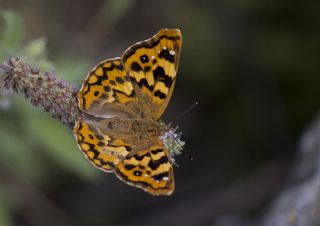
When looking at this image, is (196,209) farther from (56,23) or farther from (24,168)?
(56,23)

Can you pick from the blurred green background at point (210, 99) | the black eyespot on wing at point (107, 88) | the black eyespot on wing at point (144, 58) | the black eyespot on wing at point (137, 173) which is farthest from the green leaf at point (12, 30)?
the blurred green background at point (210, 99)

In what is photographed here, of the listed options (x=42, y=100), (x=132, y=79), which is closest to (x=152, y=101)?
(x=132, y=79)

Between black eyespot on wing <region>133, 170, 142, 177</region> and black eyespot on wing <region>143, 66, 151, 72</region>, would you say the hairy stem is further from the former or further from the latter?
black eyespot on wing <region>143, 66, 151, 72</region>

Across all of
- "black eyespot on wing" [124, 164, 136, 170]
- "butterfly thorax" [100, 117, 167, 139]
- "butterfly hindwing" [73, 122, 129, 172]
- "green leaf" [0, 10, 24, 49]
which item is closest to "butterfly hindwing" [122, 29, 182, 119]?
"butterfly thorax" [100, 117, 167, 139]

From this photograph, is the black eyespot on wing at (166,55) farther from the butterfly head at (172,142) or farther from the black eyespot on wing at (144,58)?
the butterfly head at (172,142)

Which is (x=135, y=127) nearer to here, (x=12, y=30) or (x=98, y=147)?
(x=98, y=147)
